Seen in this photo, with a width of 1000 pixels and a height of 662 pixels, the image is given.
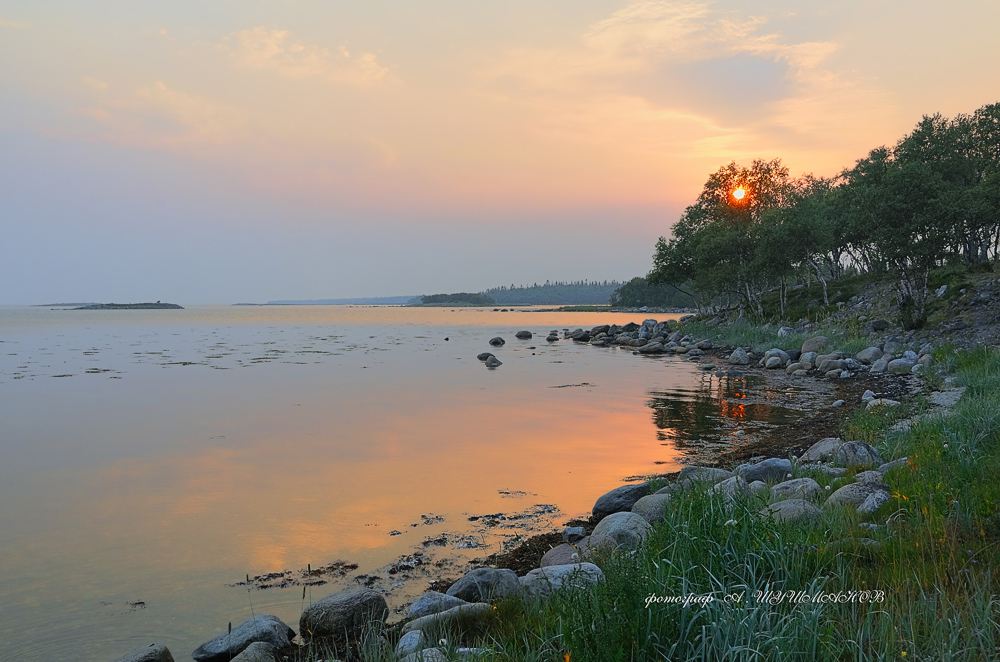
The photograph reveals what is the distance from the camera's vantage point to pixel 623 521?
27.6 feet

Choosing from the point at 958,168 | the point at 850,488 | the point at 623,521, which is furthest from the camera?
the point at 958,168

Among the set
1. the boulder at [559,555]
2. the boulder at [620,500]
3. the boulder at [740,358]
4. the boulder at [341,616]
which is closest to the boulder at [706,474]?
the boulder at [620,500]

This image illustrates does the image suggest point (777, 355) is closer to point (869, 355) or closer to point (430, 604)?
point (869, 355)

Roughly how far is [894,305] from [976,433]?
34324 mm

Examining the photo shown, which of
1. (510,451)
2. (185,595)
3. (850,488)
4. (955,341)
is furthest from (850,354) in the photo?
(185,595)

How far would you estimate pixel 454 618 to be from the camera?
5945 millimetres

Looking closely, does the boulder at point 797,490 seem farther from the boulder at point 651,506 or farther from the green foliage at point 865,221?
the green foliage at point 865,221

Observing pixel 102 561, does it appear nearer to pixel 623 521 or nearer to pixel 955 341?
pixel 623 521

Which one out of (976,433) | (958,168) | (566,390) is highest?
(958,168)

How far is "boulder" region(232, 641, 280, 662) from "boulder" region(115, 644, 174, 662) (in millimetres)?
796

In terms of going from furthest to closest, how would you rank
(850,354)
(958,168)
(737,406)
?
1. (958,168)
2. (850,354)
3. (737,406)

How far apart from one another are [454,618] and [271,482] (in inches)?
322

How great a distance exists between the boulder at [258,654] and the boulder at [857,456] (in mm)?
8786

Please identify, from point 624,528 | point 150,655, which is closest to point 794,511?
point 624,528
